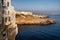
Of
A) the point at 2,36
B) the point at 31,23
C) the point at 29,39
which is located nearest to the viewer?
the point at 2,36

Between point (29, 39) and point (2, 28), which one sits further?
point (29, 39)

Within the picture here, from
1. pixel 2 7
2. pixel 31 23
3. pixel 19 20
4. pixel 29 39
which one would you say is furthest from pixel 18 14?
pixel 2 7

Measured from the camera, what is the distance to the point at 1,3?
64.0 feet

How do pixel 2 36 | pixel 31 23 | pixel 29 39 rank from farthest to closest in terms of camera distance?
1. pixel 31 23
2. pixel 29 39
3. pixel 2 36

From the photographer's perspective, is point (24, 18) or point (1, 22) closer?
point (1, 22)

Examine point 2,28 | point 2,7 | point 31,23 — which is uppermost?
point 2,7

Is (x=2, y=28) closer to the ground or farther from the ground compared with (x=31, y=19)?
farther from the ground

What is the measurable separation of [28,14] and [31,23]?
213 inches

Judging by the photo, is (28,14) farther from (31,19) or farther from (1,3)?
(1,3)

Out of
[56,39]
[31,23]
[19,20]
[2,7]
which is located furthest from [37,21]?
[2,7]

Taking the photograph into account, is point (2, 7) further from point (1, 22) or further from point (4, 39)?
point (4, 39)

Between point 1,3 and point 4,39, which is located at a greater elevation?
point 1,3

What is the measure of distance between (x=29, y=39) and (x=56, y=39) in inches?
267

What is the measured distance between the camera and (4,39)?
19562 millimetres
